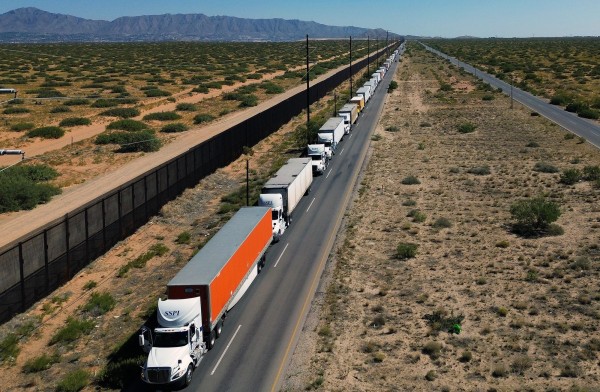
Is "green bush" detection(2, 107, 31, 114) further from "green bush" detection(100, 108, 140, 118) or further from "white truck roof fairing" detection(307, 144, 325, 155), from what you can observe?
"white truck roof fairing" detection(307, 144, 325, 155)

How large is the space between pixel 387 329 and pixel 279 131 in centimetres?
6233

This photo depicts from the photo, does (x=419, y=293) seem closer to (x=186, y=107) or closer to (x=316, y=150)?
(x=316, y=150)

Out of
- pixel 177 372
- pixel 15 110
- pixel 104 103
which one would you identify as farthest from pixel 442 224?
pixel 104 103

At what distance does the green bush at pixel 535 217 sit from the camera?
40.7m

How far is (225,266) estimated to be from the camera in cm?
2728

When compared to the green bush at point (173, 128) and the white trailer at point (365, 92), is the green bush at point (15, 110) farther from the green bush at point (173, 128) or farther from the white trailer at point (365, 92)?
the white trailer at point (365, 92)

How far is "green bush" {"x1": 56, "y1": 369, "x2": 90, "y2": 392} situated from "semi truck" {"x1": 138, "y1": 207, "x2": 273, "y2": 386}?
8.67 ft

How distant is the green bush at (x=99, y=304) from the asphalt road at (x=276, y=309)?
6.35m

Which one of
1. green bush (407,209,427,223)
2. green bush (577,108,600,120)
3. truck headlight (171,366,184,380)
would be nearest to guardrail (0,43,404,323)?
truck headlight (171,366,184,380)

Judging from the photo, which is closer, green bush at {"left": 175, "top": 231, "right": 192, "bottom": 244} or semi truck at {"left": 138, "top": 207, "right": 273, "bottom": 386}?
semi truck at {"left": 138, "top": 207, "right": 273, "bottom": 386}

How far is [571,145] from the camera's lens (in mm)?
71562

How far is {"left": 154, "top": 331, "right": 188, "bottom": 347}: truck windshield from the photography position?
23.8 m

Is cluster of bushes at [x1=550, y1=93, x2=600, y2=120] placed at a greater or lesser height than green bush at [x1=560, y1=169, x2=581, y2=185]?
greater

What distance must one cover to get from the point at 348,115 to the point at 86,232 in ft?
178
